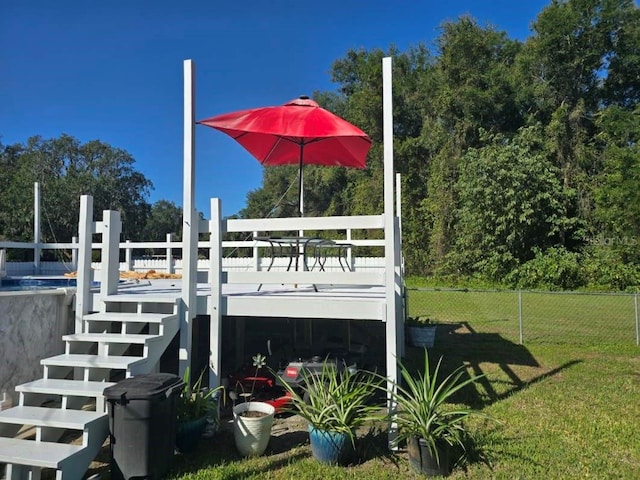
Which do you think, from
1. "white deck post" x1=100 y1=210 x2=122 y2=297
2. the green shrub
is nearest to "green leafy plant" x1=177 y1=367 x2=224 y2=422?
"white deck post" x1=100 y1=210 x2=122 y2=297

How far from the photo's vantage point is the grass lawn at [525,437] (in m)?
3.18

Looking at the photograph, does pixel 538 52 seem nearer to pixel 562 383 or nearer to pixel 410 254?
pixel 410 254

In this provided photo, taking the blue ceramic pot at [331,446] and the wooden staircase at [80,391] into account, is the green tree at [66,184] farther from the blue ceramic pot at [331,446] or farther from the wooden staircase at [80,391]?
the blue ceramic pot at [331,446]

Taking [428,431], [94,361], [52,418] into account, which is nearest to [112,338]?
[94,361]

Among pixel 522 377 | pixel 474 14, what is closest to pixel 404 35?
pixel 474 14

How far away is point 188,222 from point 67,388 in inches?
66.0

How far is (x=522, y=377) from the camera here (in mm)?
5930

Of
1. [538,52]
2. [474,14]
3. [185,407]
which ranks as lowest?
[185,407]

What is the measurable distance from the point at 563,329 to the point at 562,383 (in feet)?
14.3

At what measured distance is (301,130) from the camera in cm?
A: 475

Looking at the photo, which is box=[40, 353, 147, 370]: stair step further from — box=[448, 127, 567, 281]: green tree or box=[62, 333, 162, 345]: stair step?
box=[448, 127, 567, 281]: green tree

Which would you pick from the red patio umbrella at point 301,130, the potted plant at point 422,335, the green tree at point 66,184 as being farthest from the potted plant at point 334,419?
the green tree at point 66,184

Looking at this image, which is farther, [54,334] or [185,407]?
[54,334]

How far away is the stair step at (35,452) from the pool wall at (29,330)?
1.14 meters
